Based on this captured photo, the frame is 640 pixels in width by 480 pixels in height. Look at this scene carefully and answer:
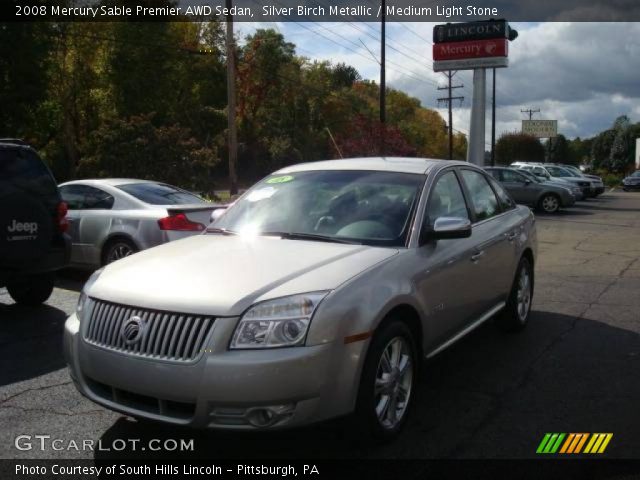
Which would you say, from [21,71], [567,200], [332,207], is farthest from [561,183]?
[332,207]

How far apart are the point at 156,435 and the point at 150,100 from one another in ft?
130

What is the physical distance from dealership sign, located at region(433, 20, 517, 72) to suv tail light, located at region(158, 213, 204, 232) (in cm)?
2884

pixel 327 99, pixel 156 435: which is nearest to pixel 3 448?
pixel 156 435

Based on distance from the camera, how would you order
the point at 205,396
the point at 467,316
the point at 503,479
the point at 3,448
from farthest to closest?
the point at 467,316
the point at 3,448
the point at 503,479
the point at 205,396

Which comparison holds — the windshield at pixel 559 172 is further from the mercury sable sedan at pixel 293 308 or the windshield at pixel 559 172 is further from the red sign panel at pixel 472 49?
the mercury sable sedan at pixel 293 308

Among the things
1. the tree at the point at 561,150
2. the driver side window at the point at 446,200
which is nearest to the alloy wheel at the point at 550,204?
the driver side window at the point at 446,200

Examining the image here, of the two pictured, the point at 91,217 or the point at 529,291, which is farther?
the point at 91,217

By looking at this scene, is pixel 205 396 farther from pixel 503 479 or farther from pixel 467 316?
pixel 467 316

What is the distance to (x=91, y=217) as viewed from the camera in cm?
856

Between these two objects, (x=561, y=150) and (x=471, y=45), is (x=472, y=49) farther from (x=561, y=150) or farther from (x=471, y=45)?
(x=561, y=150)

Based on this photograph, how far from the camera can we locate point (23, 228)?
20.8 feet

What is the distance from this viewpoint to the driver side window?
4.57m

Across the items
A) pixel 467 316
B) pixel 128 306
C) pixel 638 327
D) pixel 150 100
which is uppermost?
pixel 150 100

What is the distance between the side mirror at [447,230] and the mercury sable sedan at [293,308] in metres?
0.01
